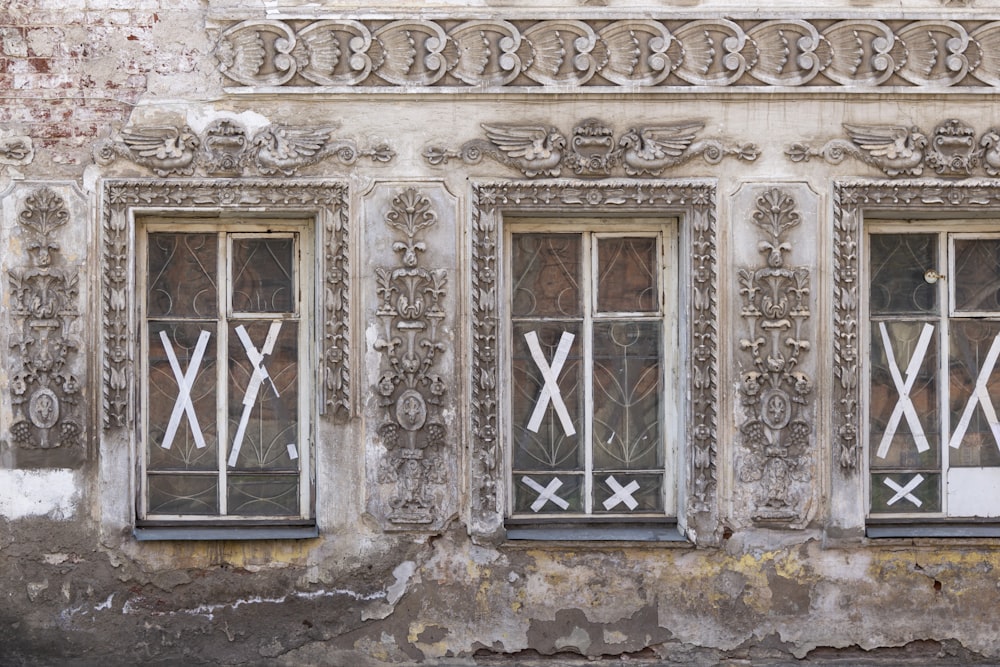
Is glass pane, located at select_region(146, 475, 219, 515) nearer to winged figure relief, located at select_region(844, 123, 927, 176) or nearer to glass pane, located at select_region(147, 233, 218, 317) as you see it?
glass pane, located at select_region(147, 233, 218, 317)

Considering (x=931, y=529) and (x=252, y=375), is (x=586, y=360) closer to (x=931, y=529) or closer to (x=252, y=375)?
(x=252, y=375)

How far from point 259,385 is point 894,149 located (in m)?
3.54

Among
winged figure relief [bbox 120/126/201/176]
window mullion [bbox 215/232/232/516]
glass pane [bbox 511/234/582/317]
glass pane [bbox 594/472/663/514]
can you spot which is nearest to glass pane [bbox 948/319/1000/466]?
glass pane [bbox 594/472/663/514]

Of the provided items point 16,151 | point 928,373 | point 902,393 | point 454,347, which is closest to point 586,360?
point 454,347

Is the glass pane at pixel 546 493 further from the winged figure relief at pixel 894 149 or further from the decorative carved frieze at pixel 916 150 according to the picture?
the winged figure relief at pixel 894 149

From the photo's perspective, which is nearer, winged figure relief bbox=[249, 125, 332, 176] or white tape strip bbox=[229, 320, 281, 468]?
winged figure relief bbox=[249, 125, 332, 176]

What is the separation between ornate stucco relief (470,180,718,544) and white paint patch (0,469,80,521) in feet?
6.89

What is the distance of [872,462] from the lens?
621 centimetres

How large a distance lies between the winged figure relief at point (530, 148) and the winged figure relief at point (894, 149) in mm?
1548

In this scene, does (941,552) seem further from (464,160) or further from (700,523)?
(464,160)

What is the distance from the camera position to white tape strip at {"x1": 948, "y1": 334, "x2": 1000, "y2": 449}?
6203 millimetres

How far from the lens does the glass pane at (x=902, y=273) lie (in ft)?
20.4

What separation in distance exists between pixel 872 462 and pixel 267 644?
3.34m

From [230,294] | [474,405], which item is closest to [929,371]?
[474,405]
